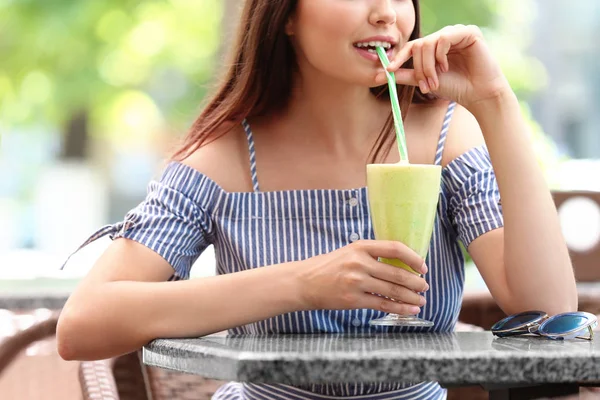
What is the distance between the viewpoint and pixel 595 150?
370 inches

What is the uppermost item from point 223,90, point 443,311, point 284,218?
point 223,90

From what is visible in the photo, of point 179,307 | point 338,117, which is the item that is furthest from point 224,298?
point 338,117

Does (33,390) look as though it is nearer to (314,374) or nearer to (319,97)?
(319,97)

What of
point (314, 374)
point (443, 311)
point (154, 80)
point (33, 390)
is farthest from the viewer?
point (154, 80)

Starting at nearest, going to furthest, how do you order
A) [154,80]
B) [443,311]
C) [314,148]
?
[443,311] < [314,148] < [154,80]

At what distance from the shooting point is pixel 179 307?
146cm

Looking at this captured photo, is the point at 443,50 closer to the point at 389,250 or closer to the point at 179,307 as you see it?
the point at 389,250

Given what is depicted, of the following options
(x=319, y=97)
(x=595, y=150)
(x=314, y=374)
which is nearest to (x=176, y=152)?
(x=319, y=97)

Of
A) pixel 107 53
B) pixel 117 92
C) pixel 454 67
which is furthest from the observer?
pixel 117 92

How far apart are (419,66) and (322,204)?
1.11 ft

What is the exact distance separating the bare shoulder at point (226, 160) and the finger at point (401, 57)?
41 cm

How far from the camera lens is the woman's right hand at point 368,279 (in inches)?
54.5

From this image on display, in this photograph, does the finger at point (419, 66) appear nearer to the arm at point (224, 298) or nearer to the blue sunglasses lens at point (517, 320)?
the arm at point (224, 298)

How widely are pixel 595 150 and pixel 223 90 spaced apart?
316 inches
